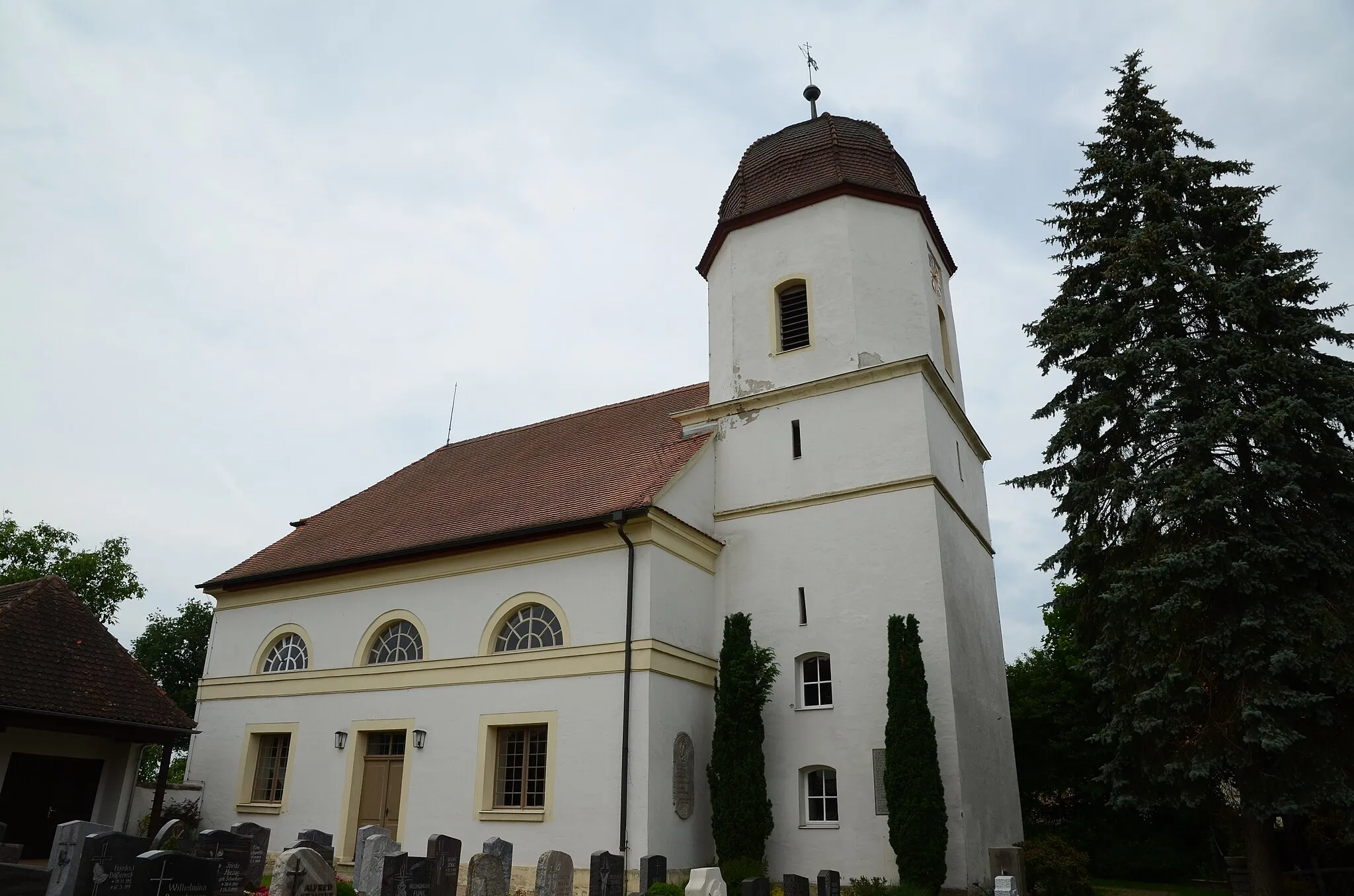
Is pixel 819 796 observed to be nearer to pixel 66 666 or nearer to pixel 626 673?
pixel 626 673

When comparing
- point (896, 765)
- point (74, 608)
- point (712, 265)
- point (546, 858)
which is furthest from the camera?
point (712, 265)

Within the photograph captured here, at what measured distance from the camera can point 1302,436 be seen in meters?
13.4

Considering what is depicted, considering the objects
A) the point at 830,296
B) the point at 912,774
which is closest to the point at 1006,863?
the point at 912,774

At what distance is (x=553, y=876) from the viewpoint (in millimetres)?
10953

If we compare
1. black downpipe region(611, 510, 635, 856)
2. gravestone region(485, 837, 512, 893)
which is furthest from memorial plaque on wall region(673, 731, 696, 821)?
gravestone region(485, 837, 512, 893)

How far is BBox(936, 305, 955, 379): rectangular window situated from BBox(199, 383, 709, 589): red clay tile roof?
5164 millimetres

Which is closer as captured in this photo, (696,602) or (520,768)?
(520,768)

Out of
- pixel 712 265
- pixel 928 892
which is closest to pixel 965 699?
pixel 928 892

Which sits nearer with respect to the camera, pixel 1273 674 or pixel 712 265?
pixel 1273 674

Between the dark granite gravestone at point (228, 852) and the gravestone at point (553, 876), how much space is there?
320cm

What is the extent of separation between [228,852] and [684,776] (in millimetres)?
7069

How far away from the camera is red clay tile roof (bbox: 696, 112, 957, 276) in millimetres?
19562

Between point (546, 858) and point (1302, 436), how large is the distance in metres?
11.8

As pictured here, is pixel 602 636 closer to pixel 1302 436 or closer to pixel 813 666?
pixel 813 666
